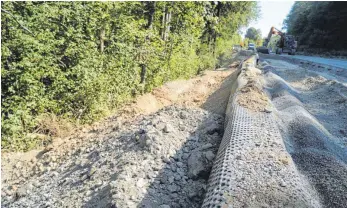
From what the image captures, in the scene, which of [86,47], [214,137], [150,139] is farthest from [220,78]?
[150,139]

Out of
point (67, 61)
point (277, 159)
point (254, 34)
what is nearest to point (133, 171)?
point (277, 159)

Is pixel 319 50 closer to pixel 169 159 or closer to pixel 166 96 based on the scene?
pixel 166 96

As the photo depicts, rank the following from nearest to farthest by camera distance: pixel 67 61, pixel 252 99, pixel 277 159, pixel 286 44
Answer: pixel 277 159 → pixel 252 99 → pixel 67 61 → pixel 286 44

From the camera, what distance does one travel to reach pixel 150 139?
14.5ft

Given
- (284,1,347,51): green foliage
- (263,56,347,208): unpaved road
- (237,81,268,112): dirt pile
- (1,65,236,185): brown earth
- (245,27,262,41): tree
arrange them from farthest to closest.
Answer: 1. (245,27,262,41): tree
2. (284,1,347,51): green foliage
3. (1,65,236,185): brown earth
4. (237,81,268,112): dirt pile
5. (263,56,347,208): unpaved road

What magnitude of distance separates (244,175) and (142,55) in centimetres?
628

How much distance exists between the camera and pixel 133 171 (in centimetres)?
384

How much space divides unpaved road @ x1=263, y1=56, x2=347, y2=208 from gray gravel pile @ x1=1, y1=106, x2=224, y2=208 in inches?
53.2

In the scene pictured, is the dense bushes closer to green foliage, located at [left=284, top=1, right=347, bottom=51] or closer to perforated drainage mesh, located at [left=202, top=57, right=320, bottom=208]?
perforated drainage mesh, located at [left=202, top=57, right=320, bottom=208]

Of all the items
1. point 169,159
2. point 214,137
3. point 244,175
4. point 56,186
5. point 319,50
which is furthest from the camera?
point 319,50

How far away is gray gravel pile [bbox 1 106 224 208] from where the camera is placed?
139 inches

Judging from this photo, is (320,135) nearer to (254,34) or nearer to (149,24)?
(149,24)

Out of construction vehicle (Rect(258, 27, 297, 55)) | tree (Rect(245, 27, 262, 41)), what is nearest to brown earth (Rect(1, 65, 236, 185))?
construction vehicle (Rect(258, 27, 297, 55))

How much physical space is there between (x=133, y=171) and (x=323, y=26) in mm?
37603
